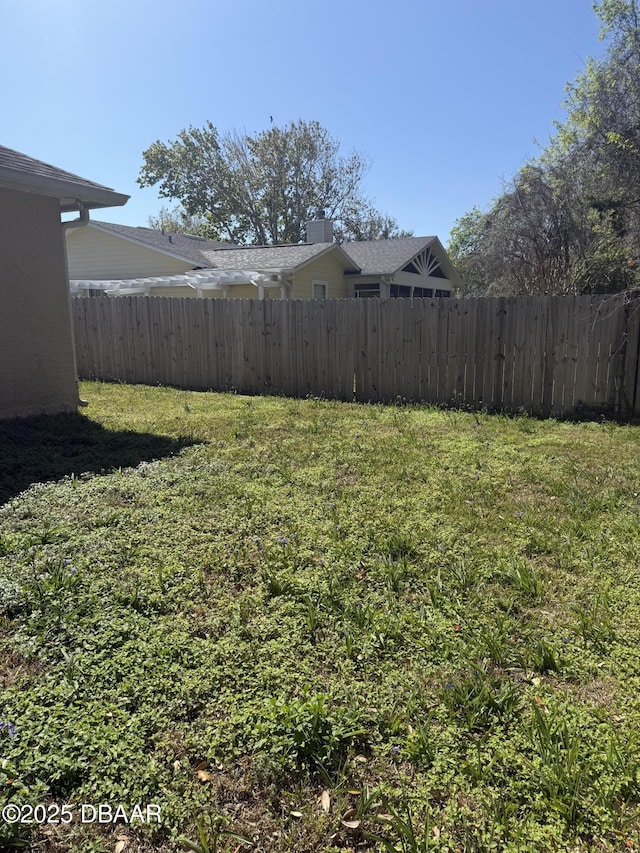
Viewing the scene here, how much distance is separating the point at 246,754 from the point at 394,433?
194 inches

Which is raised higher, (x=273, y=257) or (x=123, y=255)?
(x=123, y=255)

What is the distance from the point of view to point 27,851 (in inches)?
62.4

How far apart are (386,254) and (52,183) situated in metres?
15.0

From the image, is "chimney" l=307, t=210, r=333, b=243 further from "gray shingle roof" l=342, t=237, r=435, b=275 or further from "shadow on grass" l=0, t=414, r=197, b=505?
"shadow on grass" l=0, t=414, r=197, b=505

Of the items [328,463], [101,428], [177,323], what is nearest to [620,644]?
[328,463]

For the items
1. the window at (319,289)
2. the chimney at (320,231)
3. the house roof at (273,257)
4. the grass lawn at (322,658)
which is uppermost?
the chimney at (320,231)

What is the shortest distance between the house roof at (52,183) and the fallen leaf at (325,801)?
21.0ft

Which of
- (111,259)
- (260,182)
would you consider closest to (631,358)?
(111,259)

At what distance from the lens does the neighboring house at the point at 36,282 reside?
6250 millimetres

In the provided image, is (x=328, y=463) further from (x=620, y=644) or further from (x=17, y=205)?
(x=17, y=205)

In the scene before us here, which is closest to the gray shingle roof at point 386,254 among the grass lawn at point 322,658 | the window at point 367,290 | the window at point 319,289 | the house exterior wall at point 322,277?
the window at point 367,290

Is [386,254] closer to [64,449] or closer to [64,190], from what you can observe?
[64,190]

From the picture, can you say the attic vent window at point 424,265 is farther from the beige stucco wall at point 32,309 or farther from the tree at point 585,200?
the beige stucco wall at point 32,309

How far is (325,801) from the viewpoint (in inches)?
69.2
